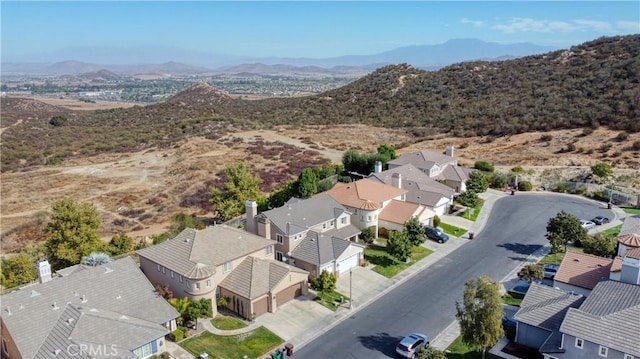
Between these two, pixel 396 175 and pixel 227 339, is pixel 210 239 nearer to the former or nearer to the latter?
pixel 227 339

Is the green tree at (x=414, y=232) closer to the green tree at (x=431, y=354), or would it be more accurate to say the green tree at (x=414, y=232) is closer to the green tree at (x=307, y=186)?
the green tree at (x=307, y=186)

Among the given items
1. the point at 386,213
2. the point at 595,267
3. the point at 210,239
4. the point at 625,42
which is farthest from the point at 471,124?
the point at 210,239

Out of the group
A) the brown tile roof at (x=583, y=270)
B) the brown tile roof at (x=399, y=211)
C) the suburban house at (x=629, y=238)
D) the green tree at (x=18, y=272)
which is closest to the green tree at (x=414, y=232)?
the brown tile roof at (x=399, y=211)

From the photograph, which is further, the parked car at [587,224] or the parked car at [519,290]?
the parked car at [587,224]

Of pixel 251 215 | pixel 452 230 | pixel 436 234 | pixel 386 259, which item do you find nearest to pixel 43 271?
pixel 251 215

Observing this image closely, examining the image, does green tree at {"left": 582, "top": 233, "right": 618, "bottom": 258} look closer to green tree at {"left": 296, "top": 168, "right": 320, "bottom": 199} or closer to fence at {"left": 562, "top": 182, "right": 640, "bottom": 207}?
fence at {"left": 562, "top": 182, "right": 640, "bottom": 207}
